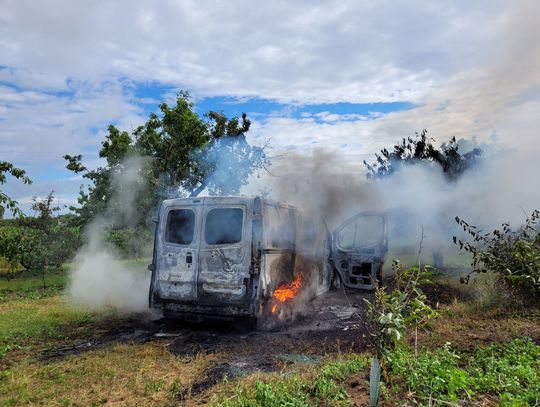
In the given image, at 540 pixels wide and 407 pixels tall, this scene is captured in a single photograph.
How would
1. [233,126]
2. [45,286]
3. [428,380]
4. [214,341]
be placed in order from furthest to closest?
[233,126]
[45,286]
[214,341]
[428,380]

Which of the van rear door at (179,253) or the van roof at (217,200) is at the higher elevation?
the van roof at (217,200)

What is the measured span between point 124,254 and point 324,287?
10.5 meters

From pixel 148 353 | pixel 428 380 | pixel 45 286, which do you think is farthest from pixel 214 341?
pixel 45 286

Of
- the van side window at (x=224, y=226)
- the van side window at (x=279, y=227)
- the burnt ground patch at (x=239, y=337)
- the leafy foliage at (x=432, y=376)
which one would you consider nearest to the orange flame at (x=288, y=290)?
the burnt ground patch at (x=239, y=337)

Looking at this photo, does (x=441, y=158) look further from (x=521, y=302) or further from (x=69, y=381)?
(x=69, y=381)

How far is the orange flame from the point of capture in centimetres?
716

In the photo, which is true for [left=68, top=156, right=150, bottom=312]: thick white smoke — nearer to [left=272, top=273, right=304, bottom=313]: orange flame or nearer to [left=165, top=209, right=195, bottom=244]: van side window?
[left=165, top=209, right=195, bottom=244]: van side window

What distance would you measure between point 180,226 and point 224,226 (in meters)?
0.85

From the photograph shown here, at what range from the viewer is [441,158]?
14.9 metres

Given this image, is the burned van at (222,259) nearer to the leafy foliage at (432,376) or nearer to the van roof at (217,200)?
the van roof at (217,200)

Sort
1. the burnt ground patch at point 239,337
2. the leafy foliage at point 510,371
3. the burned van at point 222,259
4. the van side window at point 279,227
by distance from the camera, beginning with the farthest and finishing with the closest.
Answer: the van side window at point 279,227, the burned van at point 222,259, the burnt ground patch at point 239,337, the leafy foliage at point 510,371

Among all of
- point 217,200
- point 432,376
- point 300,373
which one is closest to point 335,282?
point 217,200

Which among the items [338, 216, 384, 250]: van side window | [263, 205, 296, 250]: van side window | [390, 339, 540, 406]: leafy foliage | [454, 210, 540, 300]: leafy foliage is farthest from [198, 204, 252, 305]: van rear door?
[454, 210, 540, 300]: leafy foliage

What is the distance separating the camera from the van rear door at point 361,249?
9.10 m
